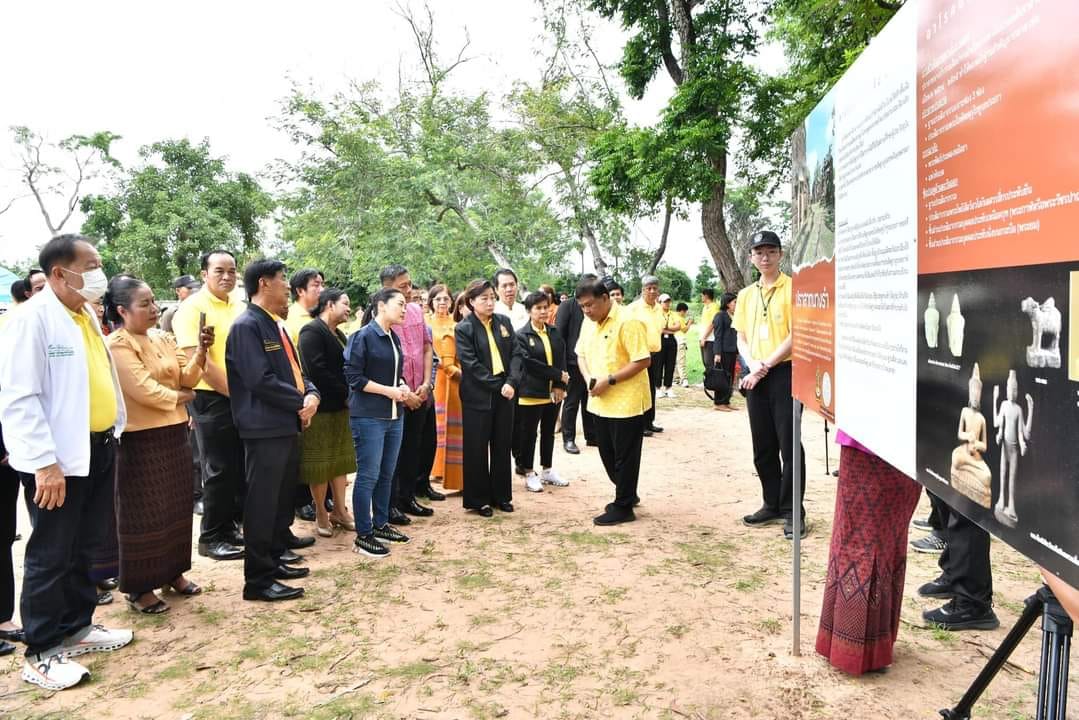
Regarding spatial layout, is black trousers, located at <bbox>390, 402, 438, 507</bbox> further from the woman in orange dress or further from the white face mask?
the white face mask

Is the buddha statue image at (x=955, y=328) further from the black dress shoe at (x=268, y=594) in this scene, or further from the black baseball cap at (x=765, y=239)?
the black dress shoe at (x=268, y=594)

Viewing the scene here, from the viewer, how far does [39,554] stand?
299cm

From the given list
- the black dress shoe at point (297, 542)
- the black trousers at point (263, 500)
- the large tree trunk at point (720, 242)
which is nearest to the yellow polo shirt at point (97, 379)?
the black trousers at point (263, 500)

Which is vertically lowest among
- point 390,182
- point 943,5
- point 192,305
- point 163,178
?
point 192,305

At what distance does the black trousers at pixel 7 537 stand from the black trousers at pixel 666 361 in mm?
8739

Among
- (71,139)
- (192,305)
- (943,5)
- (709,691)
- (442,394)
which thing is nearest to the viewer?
(943,5)

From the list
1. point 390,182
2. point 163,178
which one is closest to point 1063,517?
point 390,182

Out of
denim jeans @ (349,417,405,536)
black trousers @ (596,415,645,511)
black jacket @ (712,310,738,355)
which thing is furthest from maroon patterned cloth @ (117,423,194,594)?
black jacket @ (712,310,738,355)

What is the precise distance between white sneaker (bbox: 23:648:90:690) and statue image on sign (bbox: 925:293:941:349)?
3.52 meters

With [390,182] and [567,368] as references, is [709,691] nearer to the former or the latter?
[567,368]

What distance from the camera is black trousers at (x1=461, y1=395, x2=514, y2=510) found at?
5.55m

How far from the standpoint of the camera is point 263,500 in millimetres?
3820

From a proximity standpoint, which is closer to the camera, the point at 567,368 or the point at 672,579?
the point at 672,579

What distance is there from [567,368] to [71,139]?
3311cm
